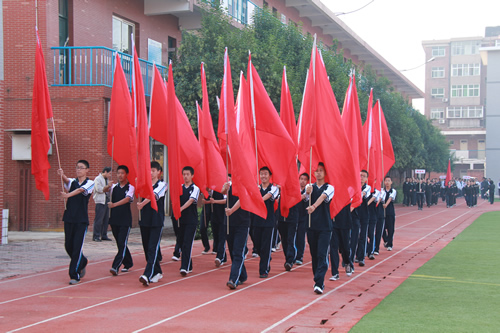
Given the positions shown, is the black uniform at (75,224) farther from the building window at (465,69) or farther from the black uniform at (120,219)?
the building window at (465,69)

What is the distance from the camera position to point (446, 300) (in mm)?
8695

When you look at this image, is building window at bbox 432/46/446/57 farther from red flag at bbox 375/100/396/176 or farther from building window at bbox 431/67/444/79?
red flag at bbox 375/100/396/176

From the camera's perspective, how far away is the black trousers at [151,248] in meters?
9.67

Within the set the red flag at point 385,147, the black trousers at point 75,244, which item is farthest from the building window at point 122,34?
the black trousers at point 75,244

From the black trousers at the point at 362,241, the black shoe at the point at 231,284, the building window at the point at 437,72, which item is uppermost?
the building window at the point at 437,72

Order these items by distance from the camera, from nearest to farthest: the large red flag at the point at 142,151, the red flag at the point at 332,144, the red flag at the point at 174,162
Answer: the large red flag at the point at 142,151, the red flag at the point at 332,144, the red flag at the point at 174,162

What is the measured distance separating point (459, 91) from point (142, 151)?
86700 millimetres

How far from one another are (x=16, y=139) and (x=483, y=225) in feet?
55.3

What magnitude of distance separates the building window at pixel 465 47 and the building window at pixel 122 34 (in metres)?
76.1

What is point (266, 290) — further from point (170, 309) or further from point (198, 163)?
point (198, 163)

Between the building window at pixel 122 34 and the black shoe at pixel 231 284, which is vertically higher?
the building window at pixel 122 34

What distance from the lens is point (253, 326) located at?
709 cm

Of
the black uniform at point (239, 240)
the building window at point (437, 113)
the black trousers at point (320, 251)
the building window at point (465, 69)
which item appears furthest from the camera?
the building window at point (437, 113)

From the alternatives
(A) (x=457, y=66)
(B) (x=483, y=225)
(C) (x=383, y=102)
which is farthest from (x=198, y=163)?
(A) (x=457, y=66)
